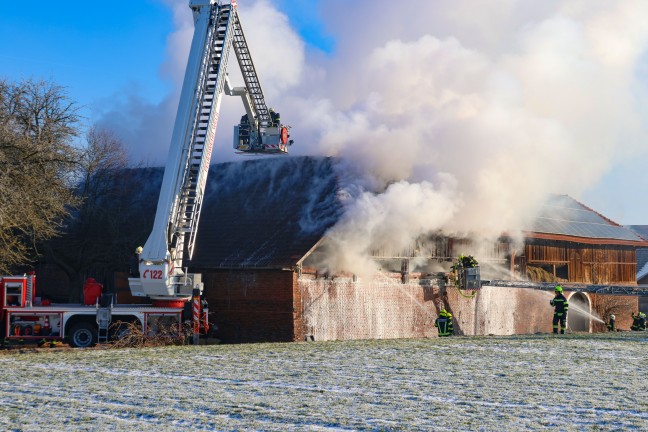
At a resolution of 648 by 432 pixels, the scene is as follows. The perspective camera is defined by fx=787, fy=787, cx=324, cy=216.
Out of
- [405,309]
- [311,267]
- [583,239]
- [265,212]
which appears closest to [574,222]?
[583,239]

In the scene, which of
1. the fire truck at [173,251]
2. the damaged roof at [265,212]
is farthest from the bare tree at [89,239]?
the fire truck at [173,251]

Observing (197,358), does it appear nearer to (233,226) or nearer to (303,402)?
(303,402)

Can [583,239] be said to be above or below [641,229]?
below

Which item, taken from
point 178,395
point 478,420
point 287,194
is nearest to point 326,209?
point 287,194

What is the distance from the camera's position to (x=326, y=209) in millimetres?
23016

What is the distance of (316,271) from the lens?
22.2 m

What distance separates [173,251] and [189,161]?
2.22m

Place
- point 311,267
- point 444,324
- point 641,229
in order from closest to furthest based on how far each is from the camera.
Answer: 1. point 444,324
2. point 311,267
3. point 641,229

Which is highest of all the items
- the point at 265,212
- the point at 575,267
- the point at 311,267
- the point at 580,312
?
the point at 265,212

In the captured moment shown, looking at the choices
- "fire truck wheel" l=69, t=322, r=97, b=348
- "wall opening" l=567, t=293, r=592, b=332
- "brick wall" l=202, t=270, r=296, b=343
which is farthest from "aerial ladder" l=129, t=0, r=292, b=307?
Result: "wall opening" l=567, t=293, r=592, b=332

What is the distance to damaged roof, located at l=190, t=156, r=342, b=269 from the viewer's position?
879 inches

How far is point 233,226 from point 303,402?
15.2m

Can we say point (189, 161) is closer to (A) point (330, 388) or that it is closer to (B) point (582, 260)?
(A) point (330, 388)

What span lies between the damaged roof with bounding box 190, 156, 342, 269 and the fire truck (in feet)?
10.6
